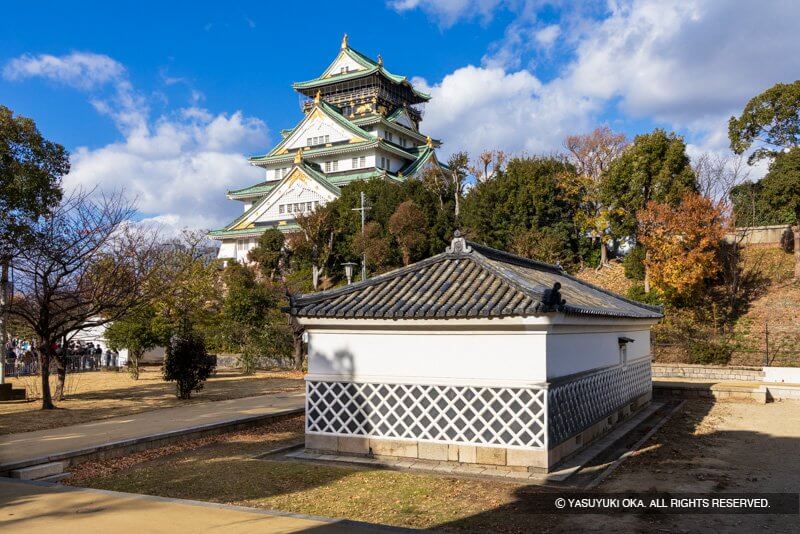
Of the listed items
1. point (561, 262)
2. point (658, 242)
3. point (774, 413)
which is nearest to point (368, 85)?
point (561, 262)

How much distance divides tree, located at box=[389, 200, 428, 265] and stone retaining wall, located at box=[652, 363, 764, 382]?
51.6 feet

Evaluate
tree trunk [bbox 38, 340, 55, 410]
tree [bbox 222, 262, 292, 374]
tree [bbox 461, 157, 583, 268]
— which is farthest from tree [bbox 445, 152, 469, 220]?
tree trunk [bbox 38, 340, 55, 410]

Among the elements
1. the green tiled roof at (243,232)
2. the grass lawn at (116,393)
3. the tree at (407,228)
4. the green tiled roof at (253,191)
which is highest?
the green tiled roof at (253,191)

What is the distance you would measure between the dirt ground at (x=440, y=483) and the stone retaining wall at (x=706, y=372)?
11.6m

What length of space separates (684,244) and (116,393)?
27.5m

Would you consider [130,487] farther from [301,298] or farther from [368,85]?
[368,85]

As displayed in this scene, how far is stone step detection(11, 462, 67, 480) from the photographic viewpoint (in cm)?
956

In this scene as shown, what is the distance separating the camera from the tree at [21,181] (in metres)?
17.7

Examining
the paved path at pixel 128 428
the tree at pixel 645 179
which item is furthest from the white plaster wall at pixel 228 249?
the paved path at pixel 128 428

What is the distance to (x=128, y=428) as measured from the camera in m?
14.2

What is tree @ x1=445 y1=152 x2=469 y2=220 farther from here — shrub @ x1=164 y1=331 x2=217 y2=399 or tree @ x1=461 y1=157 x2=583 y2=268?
shrub @ x1=164 y1=331 x2=217 y2=399

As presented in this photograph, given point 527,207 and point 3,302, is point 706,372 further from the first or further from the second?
point 3,302

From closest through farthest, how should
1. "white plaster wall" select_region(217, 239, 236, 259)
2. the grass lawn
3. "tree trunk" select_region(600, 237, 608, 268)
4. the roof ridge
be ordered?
the roof ridge < the grass lawn < "tree trunk" select_region(600, 237, 608, 268) < "white plaster wall" select_region(217, 239, 236, 259)

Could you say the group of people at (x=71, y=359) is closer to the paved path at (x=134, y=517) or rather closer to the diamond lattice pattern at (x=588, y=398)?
the paved path at (x=134, y=517)
